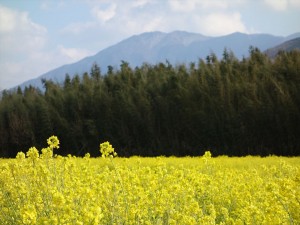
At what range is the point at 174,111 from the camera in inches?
901

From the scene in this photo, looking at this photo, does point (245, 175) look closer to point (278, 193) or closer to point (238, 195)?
point (238, 195)

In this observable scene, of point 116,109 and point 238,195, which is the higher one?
point 116,109

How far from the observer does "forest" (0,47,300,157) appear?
19547 millimetres

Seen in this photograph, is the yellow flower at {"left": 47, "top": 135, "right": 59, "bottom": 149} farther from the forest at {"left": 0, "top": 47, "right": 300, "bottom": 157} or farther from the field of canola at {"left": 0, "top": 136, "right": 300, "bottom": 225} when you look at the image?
the forest at {"left": 0, "top": 47, "right": 300, "bottom": 157}

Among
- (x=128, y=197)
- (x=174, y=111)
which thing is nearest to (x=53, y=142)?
(x=128, y=197)

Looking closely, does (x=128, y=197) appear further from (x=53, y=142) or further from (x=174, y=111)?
(x=174, y=111)

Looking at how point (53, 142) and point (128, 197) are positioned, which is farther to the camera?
point (53, 142)

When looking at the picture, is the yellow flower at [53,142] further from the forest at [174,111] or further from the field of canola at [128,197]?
the forest at [174,111]

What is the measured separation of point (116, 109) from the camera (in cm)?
2497

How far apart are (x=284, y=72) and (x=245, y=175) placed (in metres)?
12.9

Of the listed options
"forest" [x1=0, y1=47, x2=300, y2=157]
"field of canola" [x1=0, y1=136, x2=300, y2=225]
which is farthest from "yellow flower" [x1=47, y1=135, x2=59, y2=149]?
"forest" [x1=0, y1=47, x2=300, y2=157]

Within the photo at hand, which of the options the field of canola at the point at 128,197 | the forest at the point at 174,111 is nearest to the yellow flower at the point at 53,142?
the field of canola at the point at 128,197

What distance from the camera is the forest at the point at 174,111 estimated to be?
64.1 feet

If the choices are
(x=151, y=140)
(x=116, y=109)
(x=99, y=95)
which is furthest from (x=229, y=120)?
(x=99, y=95)
